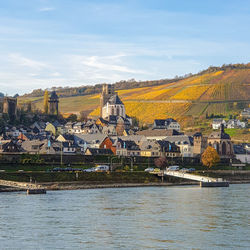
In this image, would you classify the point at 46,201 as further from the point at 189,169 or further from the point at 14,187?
the point at 189,169

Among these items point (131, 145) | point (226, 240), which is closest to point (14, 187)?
point (226, 240)

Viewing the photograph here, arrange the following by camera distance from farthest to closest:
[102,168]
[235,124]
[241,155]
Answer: [235,124] < [241,155] < [102,168]

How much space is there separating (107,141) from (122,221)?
81972 millimetres

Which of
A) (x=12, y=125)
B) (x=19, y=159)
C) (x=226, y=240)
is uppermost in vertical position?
(x=12, y=125)

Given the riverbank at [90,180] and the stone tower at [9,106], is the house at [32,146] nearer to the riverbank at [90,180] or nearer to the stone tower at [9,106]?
the riverbank at [90,180]

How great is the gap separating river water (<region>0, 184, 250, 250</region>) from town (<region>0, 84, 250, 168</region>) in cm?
3530

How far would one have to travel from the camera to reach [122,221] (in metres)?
49.1

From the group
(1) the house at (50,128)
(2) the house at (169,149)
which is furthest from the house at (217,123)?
(2) the house at (169,149)

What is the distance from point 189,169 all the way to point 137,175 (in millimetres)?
17874

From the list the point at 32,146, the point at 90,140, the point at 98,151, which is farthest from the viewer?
the point at 90,140

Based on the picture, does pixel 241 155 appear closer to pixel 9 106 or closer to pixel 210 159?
pixel 210 159

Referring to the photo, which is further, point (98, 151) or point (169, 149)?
point (169, 149)

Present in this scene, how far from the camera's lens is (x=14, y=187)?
7269 centimetres

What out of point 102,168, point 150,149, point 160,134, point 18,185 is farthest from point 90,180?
point 160,134
